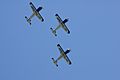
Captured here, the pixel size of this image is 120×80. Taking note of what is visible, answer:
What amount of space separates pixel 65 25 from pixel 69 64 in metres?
9.03

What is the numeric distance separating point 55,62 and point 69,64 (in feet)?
11.4

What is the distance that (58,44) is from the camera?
584 feet

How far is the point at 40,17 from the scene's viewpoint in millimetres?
178250

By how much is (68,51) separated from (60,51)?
6.09ft

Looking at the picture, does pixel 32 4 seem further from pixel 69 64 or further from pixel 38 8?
pixel 69 64

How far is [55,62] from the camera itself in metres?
179

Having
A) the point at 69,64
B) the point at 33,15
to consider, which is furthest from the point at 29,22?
the point at 69,64

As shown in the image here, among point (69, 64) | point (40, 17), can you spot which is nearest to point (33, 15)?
point (40, 17)

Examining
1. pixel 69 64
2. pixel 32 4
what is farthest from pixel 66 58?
pixel 32 4

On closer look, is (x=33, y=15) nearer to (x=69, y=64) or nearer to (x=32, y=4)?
(x=32, y=4)

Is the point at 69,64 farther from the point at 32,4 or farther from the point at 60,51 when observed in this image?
the point at 32,4

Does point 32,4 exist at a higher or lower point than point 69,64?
higher

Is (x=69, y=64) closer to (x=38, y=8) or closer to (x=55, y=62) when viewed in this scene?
(x=55, y=62)

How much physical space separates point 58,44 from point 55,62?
4124 mm
